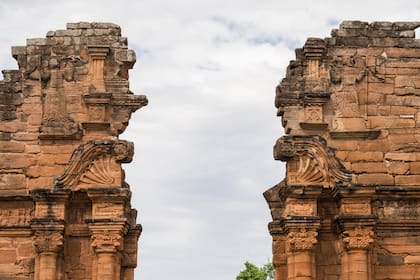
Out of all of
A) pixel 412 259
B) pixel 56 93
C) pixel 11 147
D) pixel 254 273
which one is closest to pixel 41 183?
pixel 11 147

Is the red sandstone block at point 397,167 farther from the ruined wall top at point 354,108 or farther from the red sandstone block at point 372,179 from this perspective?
the red sandstone block at point 372,179

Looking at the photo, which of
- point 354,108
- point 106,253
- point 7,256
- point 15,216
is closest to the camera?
point 106,253

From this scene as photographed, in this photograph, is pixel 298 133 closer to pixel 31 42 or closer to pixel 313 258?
pixel 313 258

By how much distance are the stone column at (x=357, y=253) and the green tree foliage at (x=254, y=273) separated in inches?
872

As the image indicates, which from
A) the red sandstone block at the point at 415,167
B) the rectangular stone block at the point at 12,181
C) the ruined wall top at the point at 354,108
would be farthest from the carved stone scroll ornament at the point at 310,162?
the rectangular stone block at the point at 12,181

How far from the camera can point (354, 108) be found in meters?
16.8

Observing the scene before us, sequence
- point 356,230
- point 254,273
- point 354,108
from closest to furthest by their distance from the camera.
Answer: point 356,230
point 354,108
point 254,273

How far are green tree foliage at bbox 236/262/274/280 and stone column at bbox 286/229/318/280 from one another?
22.2 meters

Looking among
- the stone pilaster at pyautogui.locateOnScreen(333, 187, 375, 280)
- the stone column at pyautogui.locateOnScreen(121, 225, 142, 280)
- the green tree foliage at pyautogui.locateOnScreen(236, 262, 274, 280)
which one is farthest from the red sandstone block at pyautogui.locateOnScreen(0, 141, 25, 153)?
the green tree foliage at pyautogui.locateOnScreen(236, 262, 274, 280)

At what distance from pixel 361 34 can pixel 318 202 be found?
3.16 metres

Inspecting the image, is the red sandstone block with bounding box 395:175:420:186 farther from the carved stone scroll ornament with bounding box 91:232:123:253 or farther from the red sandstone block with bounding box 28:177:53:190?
the red sandstone block with bounding box 28:177:53:190

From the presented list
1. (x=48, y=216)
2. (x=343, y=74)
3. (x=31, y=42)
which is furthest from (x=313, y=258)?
(x=31, y=42)

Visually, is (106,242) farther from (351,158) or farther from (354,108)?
(354,108)

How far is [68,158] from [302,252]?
4309mm
